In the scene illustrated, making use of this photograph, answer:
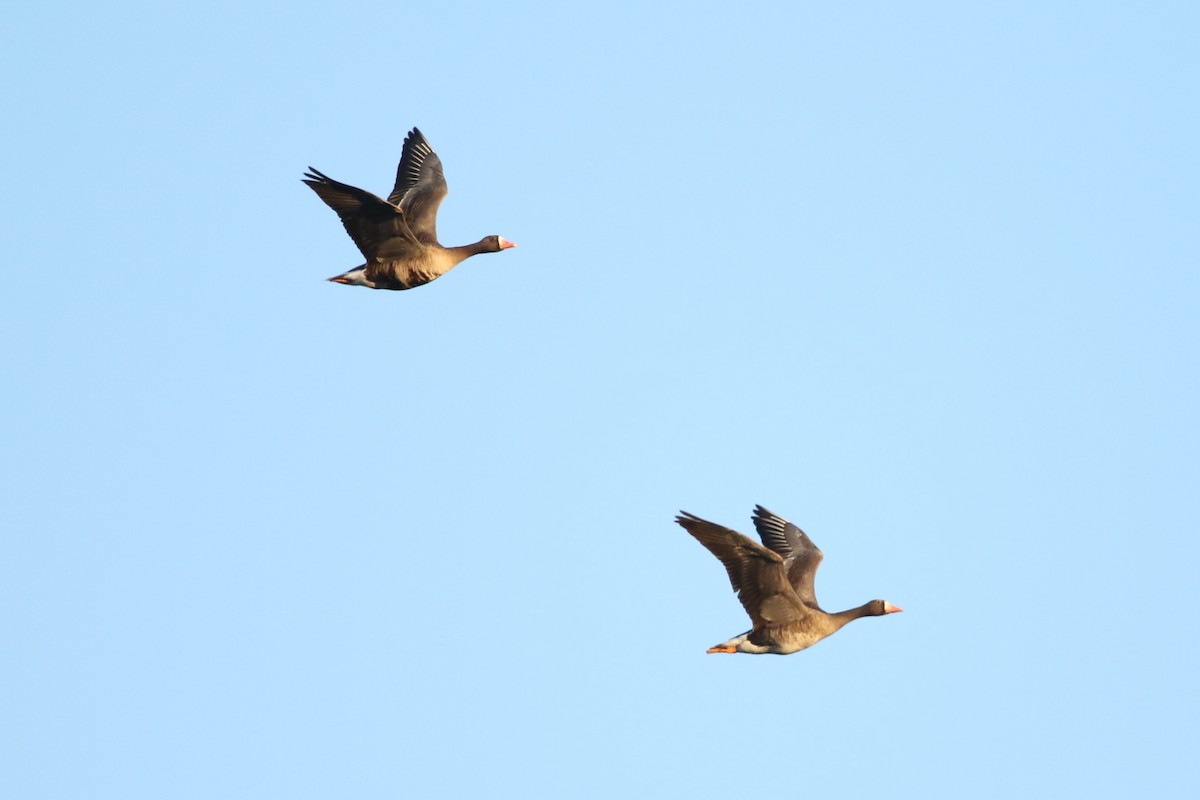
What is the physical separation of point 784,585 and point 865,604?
12.4 feet

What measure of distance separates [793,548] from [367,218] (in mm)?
9945

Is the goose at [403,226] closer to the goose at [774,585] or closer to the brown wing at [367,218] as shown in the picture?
the brown wing at [367,218]

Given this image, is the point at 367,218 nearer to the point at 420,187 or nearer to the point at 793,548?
the point at 420,187

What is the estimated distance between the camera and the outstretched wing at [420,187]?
33.1m

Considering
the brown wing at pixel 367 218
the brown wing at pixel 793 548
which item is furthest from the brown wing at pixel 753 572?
the brown wing at pixel 367 218

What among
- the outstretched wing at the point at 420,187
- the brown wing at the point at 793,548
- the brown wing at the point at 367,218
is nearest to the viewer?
the brown wing at the point at 367,218

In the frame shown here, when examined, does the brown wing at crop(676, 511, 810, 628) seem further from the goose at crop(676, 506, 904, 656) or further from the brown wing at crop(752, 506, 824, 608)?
the brown wing at crop(752, 506, 824, 608)

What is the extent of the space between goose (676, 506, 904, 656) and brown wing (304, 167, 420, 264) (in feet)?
25.1

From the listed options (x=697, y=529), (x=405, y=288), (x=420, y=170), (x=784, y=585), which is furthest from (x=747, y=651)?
(x=420, y=170)

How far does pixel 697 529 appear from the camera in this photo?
88.4ft

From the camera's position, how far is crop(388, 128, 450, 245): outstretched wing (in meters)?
33.1

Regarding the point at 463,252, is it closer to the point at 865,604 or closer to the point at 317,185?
the point at 317,185

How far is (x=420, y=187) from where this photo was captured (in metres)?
34.1

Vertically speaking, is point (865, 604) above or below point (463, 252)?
below
